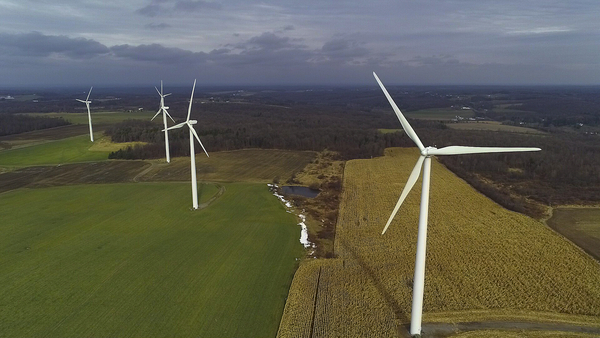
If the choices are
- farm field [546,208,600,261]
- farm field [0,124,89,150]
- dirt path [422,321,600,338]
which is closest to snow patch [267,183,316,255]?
dirt path [422,321,600,338]

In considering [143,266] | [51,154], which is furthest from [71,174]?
[143,266]

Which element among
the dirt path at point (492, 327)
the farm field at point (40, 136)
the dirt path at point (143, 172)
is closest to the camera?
the dirt path at point (492, 327)

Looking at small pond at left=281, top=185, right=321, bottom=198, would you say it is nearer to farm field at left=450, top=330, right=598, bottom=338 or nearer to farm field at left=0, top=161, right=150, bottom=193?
farm field at left=0, top=161, right=150, bottom=193

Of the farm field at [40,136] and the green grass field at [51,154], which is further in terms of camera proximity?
the farm field at [40,136]

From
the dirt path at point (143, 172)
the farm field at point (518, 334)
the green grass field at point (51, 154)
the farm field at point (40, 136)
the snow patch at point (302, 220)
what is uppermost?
the farm field at point (40, 136)

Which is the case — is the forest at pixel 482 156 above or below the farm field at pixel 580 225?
above

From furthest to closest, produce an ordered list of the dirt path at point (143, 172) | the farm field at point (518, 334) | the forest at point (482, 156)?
the dirt path at point (143, 172)
the forest at point (482, 156)
the farm field at point (518, 334)

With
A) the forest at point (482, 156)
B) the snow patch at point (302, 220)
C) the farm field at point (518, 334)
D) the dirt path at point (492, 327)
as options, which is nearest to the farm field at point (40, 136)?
the forest at point (482, 156)

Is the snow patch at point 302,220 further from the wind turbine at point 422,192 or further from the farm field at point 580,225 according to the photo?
the farm field at point 580,225
